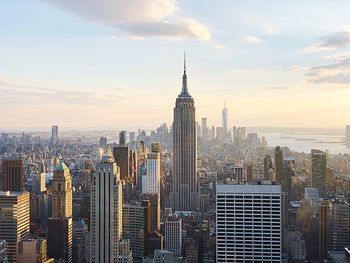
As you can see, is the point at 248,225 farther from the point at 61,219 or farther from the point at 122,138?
the point at 122,138

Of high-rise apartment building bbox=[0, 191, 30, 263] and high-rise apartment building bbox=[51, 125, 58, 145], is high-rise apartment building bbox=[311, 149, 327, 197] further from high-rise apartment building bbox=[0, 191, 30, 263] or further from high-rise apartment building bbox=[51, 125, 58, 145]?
high-rise apartment building bbox=[0, 191, 30, 263]

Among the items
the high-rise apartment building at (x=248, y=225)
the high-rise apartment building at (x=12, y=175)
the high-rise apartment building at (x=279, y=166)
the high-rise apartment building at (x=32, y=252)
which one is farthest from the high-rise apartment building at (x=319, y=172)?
the high-rise apartment building at (x=12, y=175)

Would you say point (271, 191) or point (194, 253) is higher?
point (271, 191)

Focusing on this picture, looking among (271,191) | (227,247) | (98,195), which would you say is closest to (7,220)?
(98,195)

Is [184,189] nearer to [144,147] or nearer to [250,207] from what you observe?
[144,147]

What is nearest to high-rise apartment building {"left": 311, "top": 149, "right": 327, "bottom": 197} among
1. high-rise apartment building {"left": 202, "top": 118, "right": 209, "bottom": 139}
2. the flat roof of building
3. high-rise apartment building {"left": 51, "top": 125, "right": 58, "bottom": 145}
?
the flat roof of building

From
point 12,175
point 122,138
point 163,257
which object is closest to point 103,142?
point 122,138
